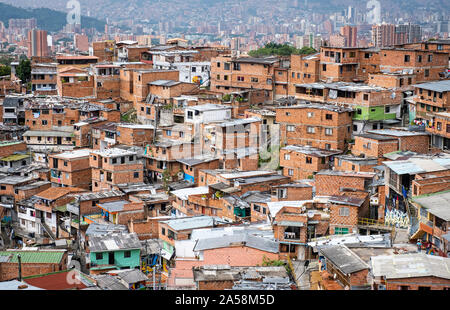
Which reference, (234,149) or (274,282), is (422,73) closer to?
(234,149)

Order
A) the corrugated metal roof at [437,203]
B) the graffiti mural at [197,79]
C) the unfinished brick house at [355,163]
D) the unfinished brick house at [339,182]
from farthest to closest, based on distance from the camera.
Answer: the graffiti mural at [197,79], the unfinished brick house at [355,163], the unfinished brick house at [339,182], the corrugated metal roof at [437,203]

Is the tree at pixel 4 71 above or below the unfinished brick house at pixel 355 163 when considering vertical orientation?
above

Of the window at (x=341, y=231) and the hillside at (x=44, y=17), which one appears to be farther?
the hillside at (x=44, y=17)

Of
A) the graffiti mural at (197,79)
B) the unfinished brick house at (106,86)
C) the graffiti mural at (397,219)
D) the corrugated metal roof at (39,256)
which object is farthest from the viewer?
the graffiti mural at (197,79)

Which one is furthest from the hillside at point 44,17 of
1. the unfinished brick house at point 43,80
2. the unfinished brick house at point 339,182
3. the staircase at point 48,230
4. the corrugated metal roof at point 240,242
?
the corrugated metal roof at point 240,242

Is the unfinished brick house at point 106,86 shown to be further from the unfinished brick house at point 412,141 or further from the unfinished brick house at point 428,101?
the unfinished brick house at point 412,141

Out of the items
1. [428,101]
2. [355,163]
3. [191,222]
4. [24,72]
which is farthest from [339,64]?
[24,72]
